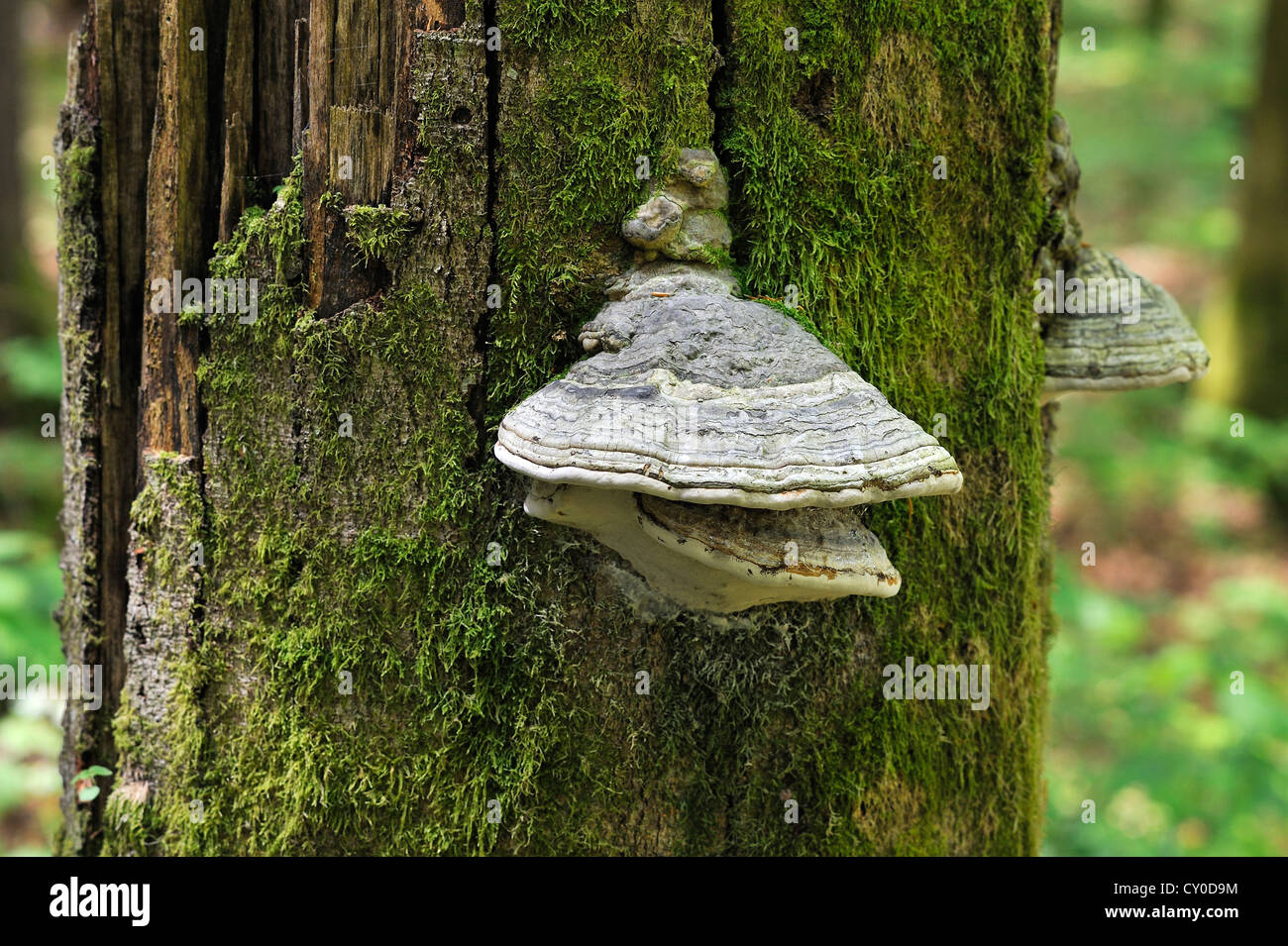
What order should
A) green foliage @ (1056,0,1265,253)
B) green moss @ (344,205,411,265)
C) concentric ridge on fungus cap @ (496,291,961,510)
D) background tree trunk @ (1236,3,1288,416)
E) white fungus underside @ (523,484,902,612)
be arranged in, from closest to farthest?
concentric ridge on fungus cap @ (496,291,961,510) < white fungus underside @ (523,484,902,612) < green moss @ (344,205,411,265) < background tree trunk @ (1236,3,1288,416) < green foliage @ (1056,0,1265,253)

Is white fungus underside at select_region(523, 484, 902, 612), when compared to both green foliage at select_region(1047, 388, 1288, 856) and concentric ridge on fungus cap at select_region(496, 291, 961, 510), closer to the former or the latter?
concentric ridge on fungus cap at select_region(496, 291, 961, 510)

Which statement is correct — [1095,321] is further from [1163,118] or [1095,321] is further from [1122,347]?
[1163,118]

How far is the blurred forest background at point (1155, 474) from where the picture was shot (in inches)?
206

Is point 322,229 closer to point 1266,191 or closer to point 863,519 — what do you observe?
point 863,519

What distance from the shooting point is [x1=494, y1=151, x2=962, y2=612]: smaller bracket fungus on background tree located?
173cm

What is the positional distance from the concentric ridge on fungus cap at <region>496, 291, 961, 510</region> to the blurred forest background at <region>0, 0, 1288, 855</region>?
2004 millimetres

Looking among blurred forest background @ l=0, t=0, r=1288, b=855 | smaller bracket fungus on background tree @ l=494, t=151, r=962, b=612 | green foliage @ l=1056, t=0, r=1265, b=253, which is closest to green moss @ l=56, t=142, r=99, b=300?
blurred forest background @ l=0, t=0, r=1288, b=855

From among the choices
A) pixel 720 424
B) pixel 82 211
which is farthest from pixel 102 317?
pixel 720 424

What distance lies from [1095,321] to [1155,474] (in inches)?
360

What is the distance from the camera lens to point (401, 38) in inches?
84.3

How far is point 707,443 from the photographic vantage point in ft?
5.73

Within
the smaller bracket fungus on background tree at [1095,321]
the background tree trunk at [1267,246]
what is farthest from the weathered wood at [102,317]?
the background tree trunk at [1267,246]

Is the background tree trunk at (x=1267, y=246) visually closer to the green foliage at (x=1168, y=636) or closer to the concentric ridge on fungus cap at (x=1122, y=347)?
the green foliage at (x=1168, y=636)
